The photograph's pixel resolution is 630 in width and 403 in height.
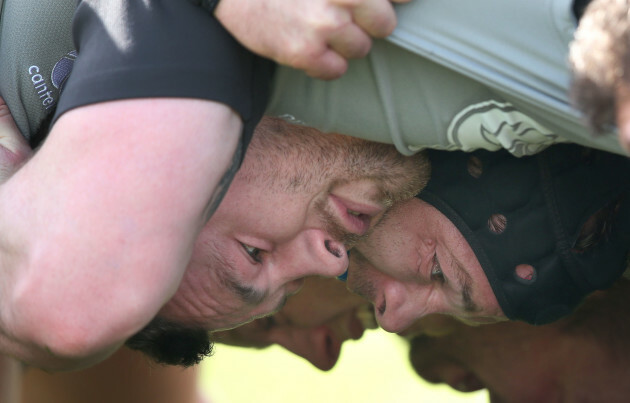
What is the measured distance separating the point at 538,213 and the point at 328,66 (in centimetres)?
55

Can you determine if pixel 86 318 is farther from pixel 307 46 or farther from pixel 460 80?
pixel 460 80

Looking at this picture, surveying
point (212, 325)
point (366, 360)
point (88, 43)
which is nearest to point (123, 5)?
point (88, 43)

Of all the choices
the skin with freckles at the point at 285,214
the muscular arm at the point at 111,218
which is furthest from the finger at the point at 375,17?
the skin with freckles at the point at 285,214

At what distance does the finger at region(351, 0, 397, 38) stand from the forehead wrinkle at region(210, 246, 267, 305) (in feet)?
1.68

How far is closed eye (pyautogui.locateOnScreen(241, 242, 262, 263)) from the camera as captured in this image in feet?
4.27

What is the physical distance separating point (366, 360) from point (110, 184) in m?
2.02

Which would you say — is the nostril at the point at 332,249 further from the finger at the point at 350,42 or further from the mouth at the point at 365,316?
the mouth at the point at 365,316

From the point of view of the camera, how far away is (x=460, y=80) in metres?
1.00

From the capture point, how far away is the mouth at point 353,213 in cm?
129

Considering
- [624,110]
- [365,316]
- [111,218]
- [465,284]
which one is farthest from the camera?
[365,316]

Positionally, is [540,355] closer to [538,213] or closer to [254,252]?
[538,213]

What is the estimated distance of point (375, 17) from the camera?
0.90 meters

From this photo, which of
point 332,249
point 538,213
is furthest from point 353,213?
point 538,213

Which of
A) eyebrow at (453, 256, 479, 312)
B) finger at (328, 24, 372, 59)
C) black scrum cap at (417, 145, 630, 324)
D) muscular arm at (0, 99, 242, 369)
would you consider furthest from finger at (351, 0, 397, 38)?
eyebrow at (453, 256, 479, 312)
